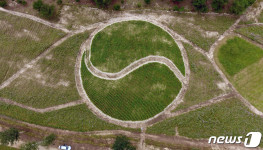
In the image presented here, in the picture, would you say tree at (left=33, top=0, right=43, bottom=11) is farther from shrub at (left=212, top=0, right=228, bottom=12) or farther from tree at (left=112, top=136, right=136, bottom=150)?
shrub at (left=212, top=0, right=228, bottom=12)

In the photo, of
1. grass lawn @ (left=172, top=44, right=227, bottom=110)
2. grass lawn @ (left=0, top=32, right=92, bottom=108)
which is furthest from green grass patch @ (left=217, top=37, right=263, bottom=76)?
grass lawn @ (left=0, top=32, right=92, bottom=108)

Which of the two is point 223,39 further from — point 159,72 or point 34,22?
point 34,22

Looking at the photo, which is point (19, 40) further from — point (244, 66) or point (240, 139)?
point (240, 139)

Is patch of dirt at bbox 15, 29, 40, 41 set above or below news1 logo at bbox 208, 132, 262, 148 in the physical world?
above

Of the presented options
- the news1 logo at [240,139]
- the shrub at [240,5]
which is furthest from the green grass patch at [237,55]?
the news1 logo at [240,139]

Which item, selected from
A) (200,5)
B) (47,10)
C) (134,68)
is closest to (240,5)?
(200,5)
